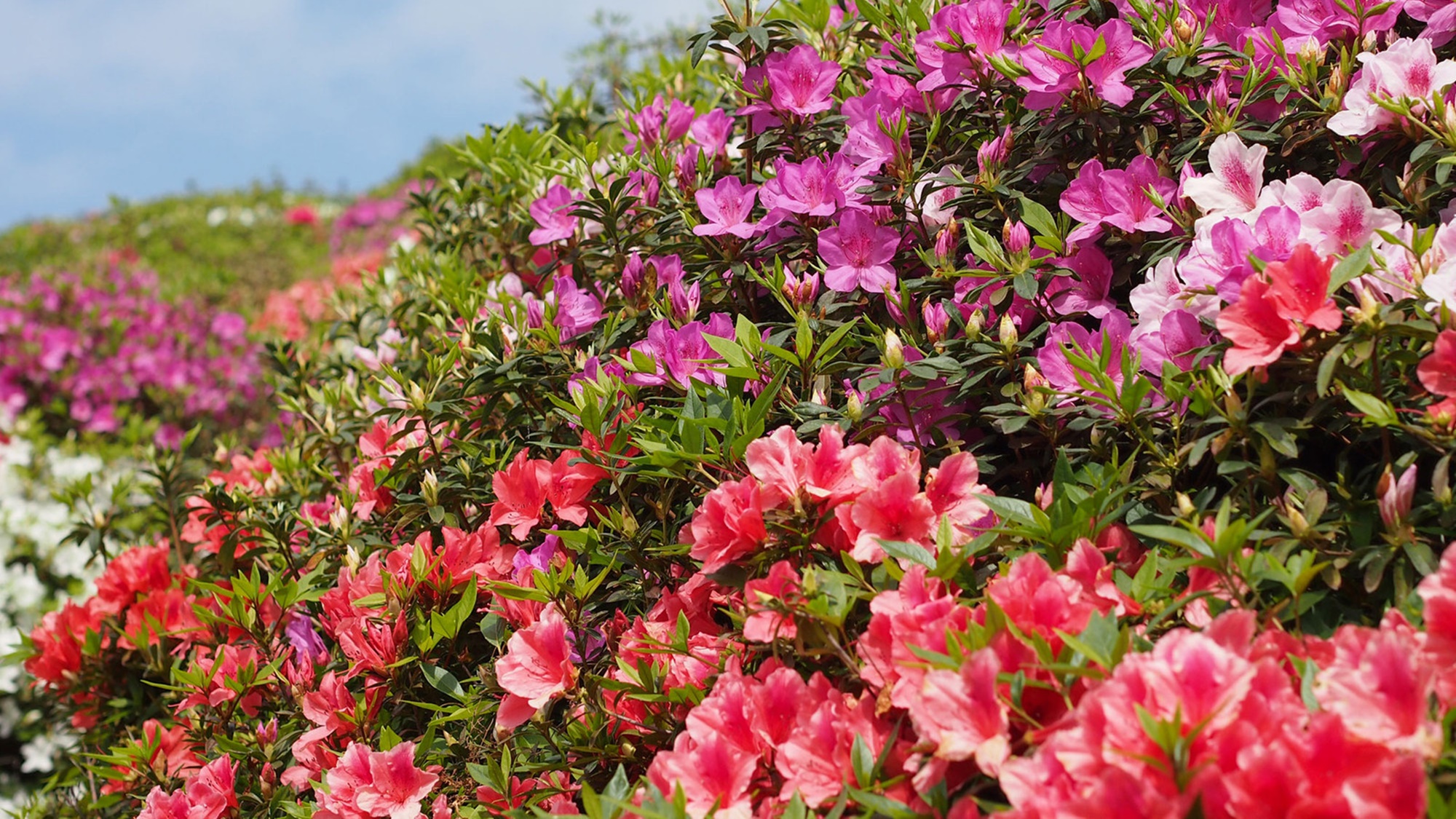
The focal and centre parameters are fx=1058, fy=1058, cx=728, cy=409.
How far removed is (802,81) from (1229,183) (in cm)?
84

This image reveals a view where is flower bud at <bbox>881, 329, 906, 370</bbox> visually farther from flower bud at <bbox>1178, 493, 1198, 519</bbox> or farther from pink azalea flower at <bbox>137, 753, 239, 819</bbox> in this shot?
pink azalea flower at <bbox>137, 753, 239, 819</bbox>

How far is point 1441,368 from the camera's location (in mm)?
1378

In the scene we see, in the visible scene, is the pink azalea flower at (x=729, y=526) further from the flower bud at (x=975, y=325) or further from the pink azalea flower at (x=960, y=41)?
the pink azalea flower at (x=960, y=41)

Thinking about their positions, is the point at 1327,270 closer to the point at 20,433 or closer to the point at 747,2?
the point at 747,2

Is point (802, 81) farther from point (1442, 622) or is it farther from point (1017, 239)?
point (1442, 622)

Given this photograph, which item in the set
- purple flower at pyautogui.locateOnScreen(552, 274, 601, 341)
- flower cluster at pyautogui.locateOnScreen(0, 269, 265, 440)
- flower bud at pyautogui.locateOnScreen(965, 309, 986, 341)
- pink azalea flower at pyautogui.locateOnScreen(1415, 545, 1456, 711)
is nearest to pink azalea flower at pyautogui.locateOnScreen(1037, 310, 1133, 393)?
flower bud at pyautogui.locateOnScreen(965, 309, 986, 341)

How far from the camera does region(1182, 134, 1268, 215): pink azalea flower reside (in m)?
1.72

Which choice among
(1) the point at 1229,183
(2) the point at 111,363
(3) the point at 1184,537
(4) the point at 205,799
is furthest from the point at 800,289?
(2) the point at 111,363

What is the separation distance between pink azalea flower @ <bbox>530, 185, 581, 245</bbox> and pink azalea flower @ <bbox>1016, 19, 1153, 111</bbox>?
41.0 inches

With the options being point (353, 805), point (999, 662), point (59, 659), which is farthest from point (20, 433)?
point (999, 662)

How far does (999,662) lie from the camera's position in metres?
1.29

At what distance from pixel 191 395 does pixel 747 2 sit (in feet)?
17.5

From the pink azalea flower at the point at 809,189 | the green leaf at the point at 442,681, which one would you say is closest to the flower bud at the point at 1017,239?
the pink azalea flower at the point at 809,189

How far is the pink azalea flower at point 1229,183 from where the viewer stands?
1721mm
